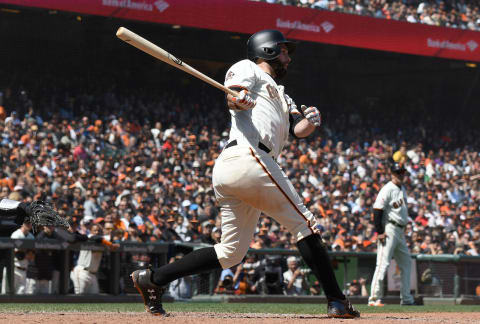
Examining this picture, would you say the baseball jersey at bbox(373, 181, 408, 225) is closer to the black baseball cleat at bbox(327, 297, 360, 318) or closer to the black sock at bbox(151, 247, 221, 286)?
the black baseball cleat at bbox(327, 297, 360, 318)

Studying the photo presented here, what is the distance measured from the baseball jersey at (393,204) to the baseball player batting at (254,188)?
17.6 ft

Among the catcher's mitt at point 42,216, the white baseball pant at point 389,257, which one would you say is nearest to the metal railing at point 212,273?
the white baseball pant at point 389,257

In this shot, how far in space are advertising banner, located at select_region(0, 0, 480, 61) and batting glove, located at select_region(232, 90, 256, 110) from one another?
15166 mm

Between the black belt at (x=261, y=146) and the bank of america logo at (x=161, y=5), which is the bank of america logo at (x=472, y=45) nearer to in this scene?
the bank of america logo at (x=161, y=5)

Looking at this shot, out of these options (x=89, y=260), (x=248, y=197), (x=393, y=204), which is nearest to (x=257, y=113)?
(x=248, y=197)

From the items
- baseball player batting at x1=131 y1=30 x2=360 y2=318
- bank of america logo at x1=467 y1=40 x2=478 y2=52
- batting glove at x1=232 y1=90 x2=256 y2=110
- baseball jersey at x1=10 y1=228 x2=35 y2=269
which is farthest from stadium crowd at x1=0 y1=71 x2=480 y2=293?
batting glove at x1=232 y1=90 x2=256 y2=110

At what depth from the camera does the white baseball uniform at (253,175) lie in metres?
5.42

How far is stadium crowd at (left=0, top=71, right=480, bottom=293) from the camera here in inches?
560

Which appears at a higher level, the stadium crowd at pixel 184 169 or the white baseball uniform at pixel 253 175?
the stadium crowd at pixel 184 169

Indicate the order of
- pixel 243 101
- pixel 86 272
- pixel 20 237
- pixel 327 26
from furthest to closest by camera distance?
pixel 327 26, pixel 86 272, pixel 20 237, pixel 243 101

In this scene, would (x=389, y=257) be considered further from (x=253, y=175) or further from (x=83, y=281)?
(x=253, y=175)

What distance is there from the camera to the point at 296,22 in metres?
23.5

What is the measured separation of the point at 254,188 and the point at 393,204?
5.97 meters

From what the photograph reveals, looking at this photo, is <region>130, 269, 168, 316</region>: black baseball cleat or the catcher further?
the catcher
